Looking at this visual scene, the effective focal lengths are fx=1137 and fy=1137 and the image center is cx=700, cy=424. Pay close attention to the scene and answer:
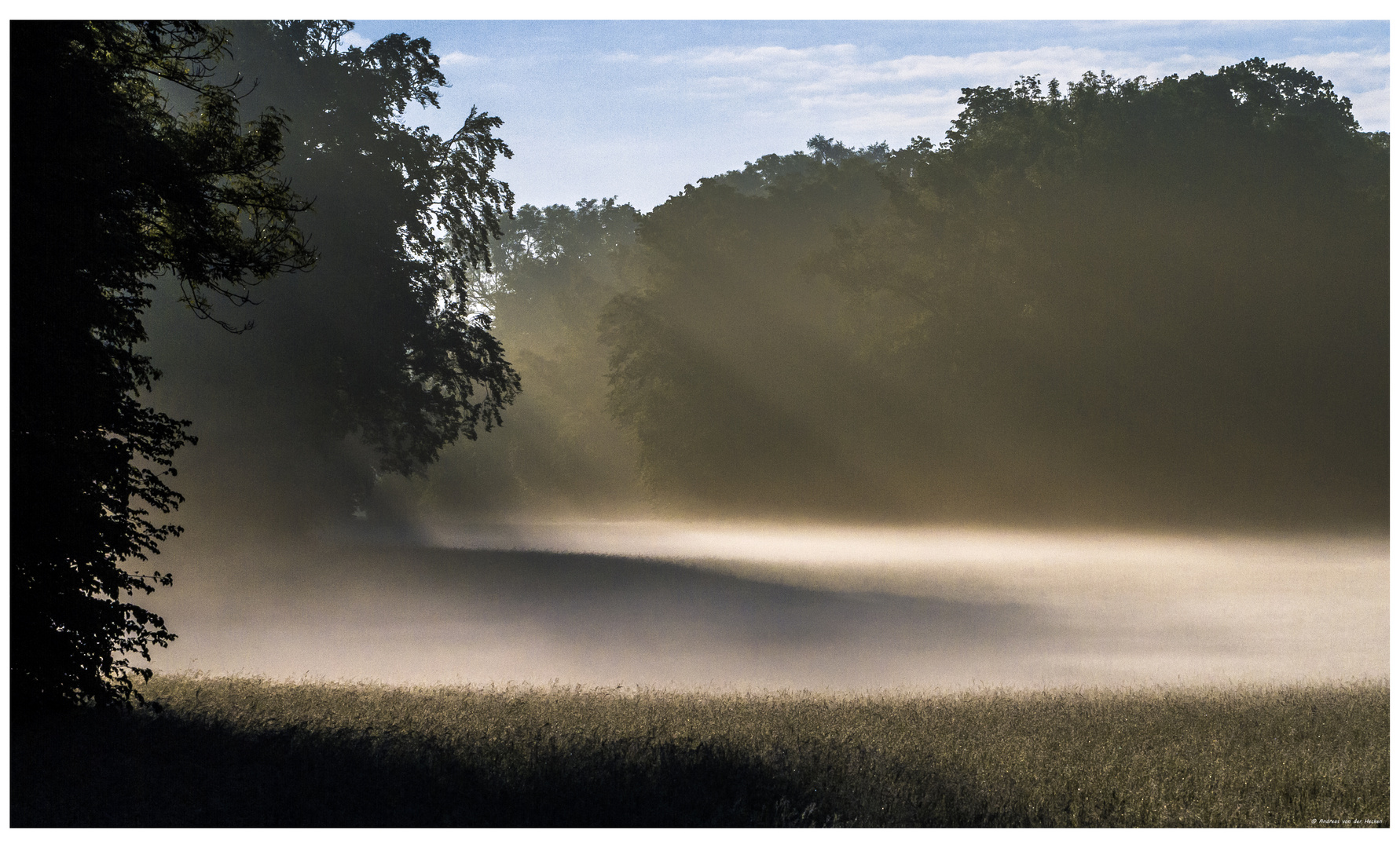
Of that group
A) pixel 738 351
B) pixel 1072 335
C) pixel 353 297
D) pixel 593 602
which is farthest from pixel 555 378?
pixel 593 602

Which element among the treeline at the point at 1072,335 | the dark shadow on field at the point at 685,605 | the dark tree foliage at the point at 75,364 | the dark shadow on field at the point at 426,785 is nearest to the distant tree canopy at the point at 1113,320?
the treeline at the point at 1072,335

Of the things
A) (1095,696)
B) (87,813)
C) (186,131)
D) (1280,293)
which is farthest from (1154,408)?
(87,813)

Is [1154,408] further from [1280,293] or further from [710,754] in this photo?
[710,754]

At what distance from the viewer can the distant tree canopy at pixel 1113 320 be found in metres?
41.7

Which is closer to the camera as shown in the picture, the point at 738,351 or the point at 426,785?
the point at 426,785

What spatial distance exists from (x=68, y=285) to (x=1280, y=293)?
1651 inches

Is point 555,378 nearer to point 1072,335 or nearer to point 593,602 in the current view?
point 1072,335

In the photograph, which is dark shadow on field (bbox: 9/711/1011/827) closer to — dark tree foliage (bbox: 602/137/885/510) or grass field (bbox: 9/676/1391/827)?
grass field (bbox: 9/676/1391/827)

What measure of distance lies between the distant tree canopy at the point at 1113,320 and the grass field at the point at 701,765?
113ft

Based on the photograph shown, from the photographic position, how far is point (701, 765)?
8.20 metres

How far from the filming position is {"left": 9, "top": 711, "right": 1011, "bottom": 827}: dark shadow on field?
24.5ft

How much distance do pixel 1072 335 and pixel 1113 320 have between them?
1579 mm

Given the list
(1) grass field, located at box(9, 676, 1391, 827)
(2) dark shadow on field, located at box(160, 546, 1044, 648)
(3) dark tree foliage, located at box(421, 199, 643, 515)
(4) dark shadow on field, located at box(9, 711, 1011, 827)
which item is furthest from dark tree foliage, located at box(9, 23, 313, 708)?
(3) dark tree foliage, located at box(421, 199, 643, 515)

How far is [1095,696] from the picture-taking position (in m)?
11.3
